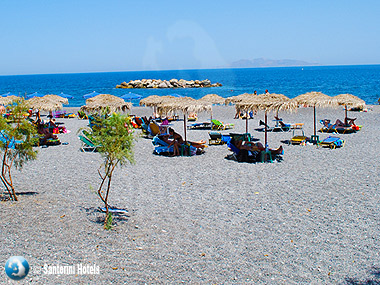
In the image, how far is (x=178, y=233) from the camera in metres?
6.74

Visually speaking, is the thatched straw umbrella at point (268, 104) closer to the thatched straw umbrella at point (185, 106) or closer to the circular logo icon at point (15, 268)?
the thatched straw umbrella at point (185, 106)

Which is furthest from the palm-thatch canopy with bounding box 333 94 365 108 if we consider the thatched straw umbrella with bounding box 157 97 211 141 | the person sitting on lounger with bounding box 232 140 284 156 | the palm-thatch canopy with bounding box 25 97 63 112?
the palm-thatch canopy with bounding box 25 97 63 112

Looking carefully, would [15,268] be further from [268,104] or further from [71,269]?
[268,104]

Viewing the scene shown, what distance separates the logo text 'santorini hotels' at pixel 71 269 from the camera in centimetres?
536

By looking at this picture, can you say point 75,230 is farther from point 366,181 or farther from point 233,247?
point 366,181

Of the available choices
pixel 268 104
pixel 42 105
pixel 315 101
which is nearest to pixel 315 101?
pixel 315 101

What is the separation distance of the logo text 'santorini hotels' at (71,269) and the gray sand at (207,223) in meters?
0.10

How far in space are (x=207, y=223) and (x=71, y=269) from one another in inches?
104

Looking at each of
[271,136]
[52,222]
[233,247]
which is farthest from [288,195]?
[271,136]

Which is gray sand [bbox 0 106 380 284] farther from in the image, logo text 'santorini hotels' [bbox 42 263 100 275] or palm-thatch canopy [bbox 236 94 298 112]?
palm-thatch canopy [bbox 236 94 298 112]

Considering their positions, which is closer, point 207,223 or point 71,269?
point 71,269

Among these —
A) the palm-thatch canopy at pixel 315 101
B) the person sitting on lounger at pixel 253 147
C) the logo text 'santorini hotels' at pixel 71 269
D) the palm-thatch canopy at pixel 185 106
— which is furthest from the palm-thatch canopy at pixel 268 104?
the logo text 'santorini hotels' at pixel 71 269

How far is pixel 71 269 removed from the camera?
545 cm

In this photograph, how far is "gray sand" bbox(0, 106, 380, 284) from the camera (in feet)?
18.1
